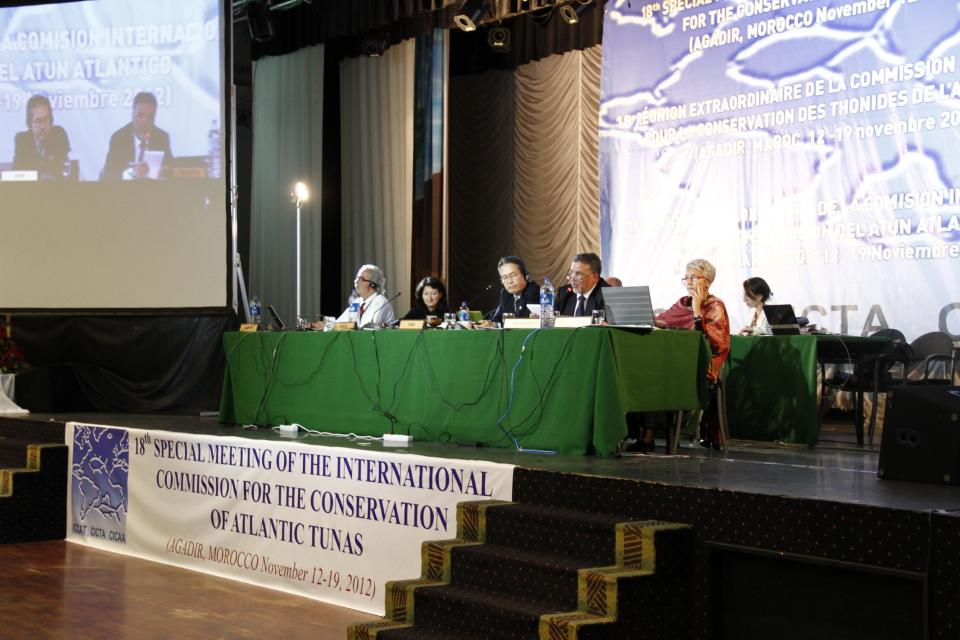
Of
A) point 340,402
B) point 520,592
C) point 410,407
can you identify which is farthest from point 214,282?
point 520,592

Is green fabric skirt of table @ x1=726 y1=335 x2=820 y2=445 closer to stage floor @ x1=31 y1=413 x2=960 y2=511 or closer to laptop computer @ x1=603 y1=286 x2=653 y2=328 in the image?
stage floor @ x1=31 y1=413 x2=960 y2=511

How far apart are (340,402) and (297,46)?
622 centimetres

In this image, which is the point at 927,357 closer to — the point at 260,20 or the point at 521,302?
the point at 521,302

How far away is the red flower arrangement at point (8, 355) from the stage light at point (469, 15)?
14.2ft

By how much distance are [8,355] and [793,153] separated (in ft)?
19.5

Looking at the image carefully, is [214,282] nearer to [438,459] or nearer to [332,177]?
[332,177]

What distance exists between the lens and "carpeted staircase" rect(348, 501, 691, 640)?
376 cm

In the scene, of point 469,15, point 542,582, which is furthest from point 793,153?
point 542,582

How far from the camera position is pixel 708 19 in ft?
29.3

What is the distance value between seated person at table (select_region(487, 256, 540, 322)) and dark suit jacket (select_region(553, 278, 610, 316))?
0.58ft

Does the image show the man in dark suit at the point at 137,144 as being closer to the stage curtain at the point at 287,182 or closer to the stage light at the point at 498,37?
the stage curtain at the point at 287,182

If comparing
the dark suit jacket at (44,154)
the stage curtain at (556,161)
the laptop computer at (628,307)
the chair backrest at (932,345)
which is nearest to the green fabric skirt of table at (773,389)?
the laptop computer at (628,307)

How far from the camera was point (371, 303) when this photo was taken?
7113 millimetres

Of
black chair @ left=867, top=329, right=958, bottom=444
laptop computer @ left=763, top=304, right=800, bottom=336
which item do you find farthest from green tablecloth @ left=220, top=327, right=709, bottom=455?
black chair @ left=867, top=329, right=958, bottom=444
